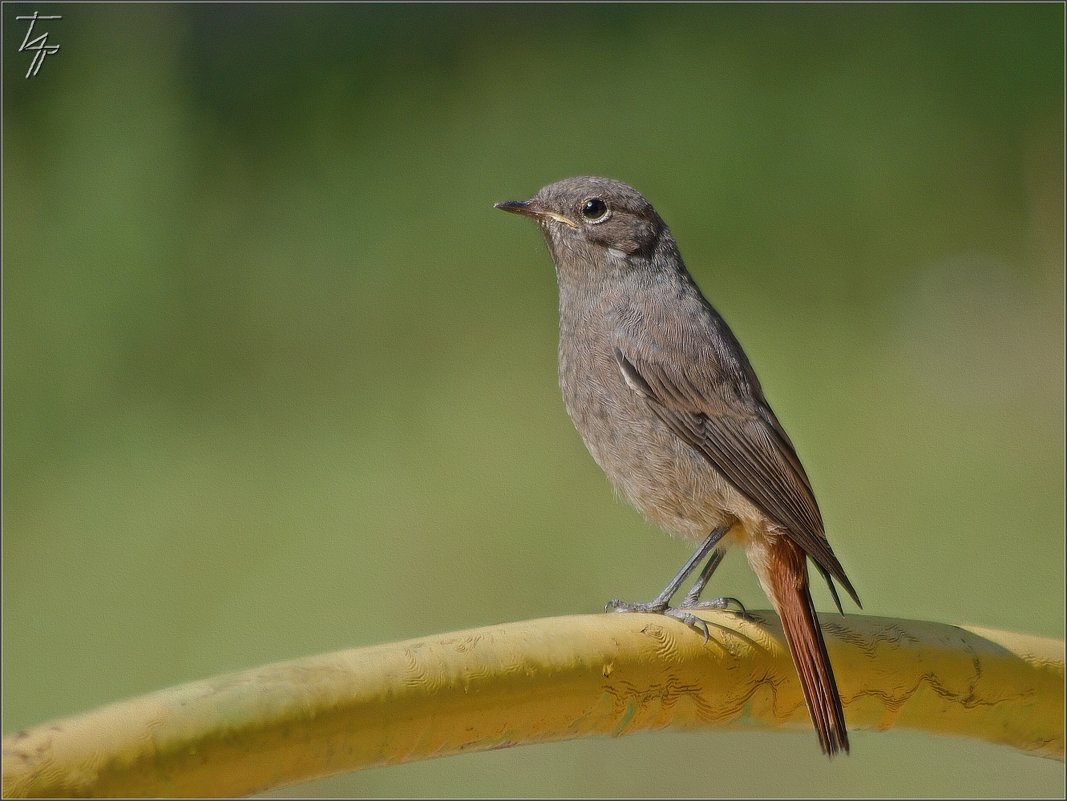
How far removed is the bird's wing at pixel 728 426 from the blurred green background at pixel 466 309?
1333 millimetres

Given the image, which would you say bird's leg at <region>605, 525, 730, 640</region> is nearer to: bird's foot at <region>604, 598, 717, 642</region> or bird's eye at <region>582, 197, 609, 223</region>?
bird's foot at <region>604, 598, 717, 642</region>

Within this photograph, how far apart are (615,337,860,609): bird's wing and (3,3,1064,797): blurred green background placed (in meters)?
1.33

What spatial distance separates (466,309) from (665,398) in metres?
2.37

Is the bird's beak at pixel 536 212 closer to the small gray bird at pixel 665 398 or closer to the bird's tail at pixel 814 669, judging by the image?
the small gray bird at pixel 665 398

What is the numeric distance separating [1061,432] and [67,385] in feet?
11.8

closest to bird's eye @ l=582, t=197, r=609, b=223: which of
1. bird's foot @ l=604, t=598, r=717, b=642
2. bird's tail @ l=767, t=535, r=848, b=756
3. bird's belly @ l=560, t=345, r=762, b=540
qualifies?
bird's belly @ l=560, t=345, r=762, b=540

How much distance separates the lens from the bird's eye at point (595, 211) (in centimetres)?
302

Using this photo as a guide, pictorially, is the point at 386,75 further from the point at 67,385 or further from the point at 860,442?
the point at 860,442

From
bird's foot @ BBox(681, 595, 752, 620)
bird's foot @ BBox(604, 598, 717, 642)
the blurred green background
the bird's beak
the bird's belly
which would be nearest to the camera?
bird's foot @ BBox(604, 598, 717, 642)

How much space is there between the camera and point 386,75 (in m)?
5.21

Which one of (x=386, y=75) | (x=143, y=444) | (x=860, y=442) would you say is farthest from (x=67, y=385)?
(x=860, y=442)

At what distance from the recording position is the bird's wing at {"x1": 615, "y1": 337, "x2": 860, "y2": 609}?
9.00ft

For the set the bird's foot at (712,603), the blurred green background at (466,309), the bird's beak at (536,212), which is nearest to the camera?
the bird's foot at (712,603)

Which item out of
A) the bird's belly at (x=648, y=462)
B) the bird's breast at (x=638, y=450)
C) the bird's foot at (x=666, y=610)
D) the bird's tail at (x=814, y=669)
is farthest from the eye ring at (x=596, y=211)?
the bird's tail at (x=814, y=669)
